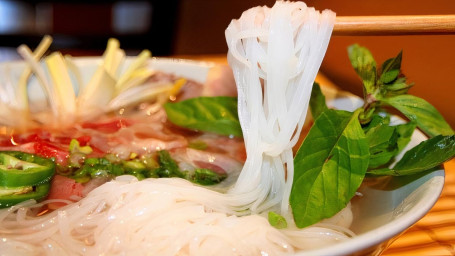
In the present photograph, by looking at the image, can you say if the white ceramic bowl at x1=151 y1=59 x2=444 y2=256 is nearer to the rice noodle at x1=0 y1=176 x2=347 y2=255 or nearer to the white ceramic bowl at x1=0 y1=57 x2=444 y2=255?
the white ceramic bowl at x1=0 y1=57 x2=444 y2=255

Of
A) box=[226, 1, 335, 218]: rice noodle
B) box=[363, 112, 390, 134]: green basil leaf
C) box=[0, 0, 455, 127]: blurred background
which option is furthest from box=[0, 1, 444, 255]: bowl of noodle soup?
box=[0, 0, 455, 127]: blurred background

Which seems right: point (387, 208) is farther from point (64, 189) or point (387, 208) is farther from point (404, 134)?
point (64, 189)

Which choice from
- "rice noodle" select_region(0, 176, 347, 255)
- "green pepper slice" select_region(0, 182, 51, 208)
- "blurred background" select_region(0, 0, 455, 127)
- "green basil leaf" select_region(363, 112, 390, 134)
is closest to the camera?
"rice noodle" select_region(0, 176, 347, 255)

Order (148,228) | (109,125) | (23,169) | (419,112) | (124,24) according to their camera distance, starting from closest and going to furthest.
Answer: (148,228)
(23,169)
(419,112)
(109,125)
(124,24)

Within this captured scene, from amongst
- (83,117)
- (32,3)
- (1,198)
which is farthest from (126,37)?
(1,198)

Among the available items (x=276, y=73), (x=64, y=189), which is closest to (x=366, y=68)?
(x=276, y=73)

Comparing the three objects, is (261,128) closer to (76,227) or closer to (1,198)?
(76,227)

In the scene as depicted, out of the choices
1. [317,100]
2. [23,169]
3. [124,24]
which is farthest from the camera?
[124,24]
